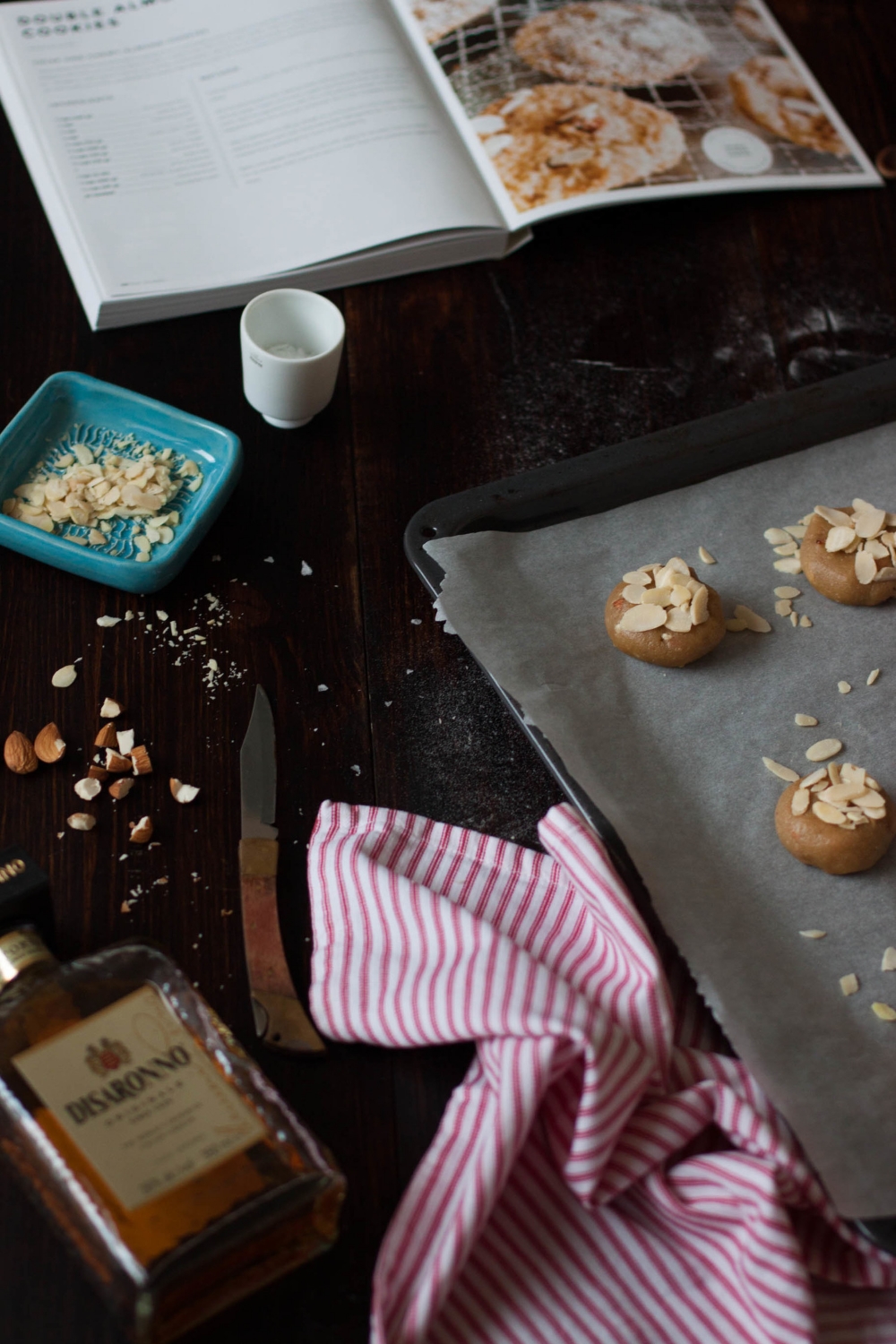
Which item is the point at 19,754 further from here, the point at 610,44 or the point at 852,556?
the point at 610,44

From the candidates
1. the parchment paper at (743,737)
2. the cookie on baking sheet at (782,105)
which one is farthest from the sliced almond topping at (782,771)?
the cookie on baking sheet at (782,105)

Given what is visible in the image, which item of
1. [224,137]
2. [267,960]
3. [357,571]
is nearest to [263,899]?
[267,960]

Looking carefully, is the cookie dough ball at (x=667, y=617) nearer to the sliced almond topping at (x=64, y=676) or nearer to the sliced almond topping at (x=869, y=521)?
the sliced almond topping at (x=869, y=521)

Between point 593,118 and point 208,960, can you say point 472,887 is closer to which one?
point 208,960

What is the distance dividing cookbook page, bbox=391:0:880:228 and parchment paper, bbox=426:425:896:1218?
0.36 metres

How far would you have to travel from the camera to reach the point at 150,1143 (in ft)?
1.81

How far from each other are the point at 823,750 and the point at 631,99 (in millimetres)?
738

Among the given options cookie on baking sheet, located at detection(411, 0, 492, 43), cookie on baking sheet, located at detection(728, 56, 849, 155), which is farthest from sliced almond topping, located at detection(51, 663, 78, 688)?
cookie on baking sheet, located at detection(728, 56, 849, 155)

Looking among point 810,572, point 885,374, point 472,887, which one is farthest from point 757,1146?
point 885,374

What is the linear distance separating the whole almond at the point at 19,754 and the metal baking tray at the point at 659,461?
0.31 m

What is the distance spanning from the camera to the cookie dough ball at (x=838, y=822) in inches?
28.9

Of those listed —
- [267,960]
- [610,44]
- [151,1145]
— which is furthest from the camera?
→ [610,44]

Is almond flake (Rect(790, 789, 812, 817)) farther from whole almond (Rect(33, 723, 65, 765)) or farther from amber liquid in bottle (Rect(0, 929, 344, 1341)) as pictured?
whole almond (Rect(33, 723, 65, 765))

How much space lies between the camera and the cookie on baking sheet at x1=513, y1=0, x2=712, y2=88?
1.18 metres
